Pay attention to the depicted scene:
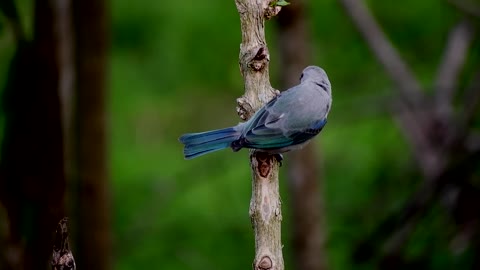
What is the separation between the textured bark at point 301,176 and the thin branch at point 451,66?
28.2 inches

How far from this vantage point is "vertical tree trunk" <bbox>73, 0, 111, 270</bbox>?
3430 millimetres

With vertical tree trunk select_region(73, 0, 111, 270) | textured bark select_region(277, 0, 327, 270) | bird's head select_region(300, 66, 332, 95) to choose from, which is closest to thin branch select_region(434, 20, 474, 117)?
textured bark select_region(277, 0, 327, 270)

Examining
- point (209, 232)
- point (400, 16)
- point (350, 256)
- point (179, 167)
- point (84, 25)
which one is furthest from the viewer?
point (400, 16)

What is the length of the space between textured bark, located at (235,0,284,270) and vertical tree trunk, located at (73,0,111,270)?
→ 153 centimetres

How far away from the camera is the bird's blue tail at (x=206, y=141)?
2281 millimetres

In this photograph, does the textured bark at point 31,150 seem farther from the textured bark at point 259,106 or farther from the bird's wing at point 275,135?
the textured bark at point 259,106

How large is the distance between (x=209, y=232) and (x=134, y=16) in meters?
1.47

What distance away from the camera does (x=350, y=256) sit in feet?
12.3

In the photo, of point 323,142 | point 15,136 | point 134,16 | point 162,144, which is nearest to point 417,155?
point 323,142

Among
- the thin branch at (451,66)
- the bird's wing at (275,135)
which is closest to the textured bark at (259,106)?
the bird's wing at (275,135)

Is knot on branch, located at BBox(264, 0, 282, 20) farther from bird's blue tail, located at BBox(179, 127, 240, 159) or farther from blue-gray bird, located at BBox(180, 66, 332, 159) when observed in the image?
bird's blue tail, located at BBox(179, 127, 240, 159)

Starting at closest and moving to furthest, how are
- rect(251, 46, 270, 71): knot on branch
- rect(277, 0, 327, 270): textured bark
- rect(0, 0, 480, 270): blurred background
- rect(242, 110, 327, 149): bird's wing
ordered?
rect(251, 46, 270, 71): knot on branch < rect(242, 110, 327, 149): bird's wing < rect(0, 0, 480, 270): blurred background < rect(277, 0, 327, 270): textured bark

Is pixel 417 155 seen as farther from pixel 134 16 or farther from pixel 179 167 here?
pixel 134 16

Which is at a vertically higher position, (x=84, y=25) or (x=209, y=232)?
(x=84, y=25)
